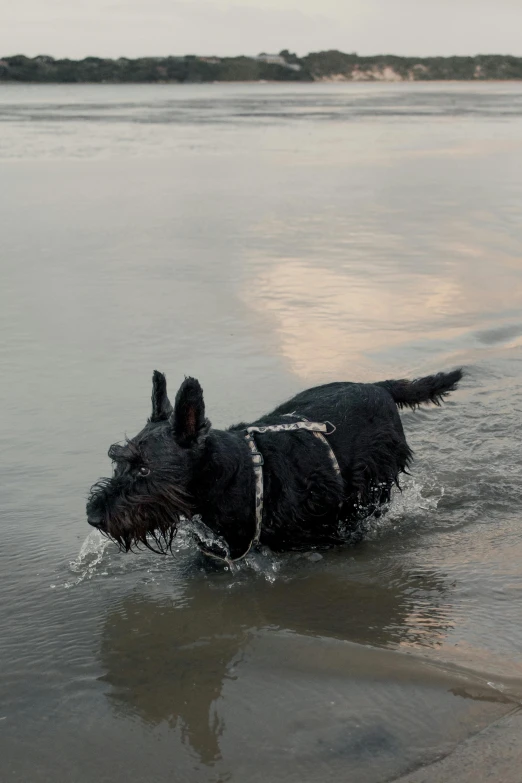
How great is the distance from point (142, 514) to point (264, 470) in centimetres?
72

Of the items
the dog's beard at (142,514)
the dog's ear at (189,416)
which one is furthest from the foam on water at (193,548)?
the dog's ear at (189,416)

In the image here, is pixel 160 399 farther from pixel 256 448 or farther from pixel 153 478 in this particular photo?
pixel 256 448

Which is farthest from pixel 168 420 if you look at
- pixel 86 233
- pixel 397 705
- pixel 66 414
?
pixel 86 233

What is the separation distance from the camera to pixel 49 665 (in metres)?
3.85

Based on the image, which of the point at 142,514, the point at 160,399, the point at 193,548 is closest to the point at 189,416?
the point at 160,399

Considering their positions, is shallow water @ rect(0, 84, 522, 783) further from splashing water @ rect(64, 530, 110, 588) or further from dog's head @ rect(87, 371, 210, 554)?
dog's head @ rect(87, 371, 210, 554)

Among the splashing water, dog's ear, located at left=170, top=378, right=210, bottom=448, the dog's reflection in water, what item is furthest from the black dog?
the dog's reflection in water

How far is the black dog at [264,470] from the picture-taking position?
4266 millimetres

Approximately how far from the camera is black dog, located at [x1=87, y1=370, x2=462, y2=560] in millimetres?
4266

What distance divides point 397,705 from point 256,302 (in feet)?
21.7

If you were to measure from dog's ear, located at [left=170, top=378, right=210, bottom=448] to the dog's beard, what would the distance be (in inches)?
9.7

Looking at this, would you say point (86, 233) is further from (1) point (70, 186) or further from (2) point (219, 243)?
(1) point (70, 186)

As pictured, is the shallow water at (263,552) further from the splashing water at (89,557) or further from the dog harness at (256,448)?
the dog harness at (256,448)

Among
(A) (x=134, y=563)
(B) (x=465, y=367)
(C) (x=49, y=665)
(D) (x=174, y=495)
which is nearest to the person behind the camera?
(C) (x=49, y=665)
